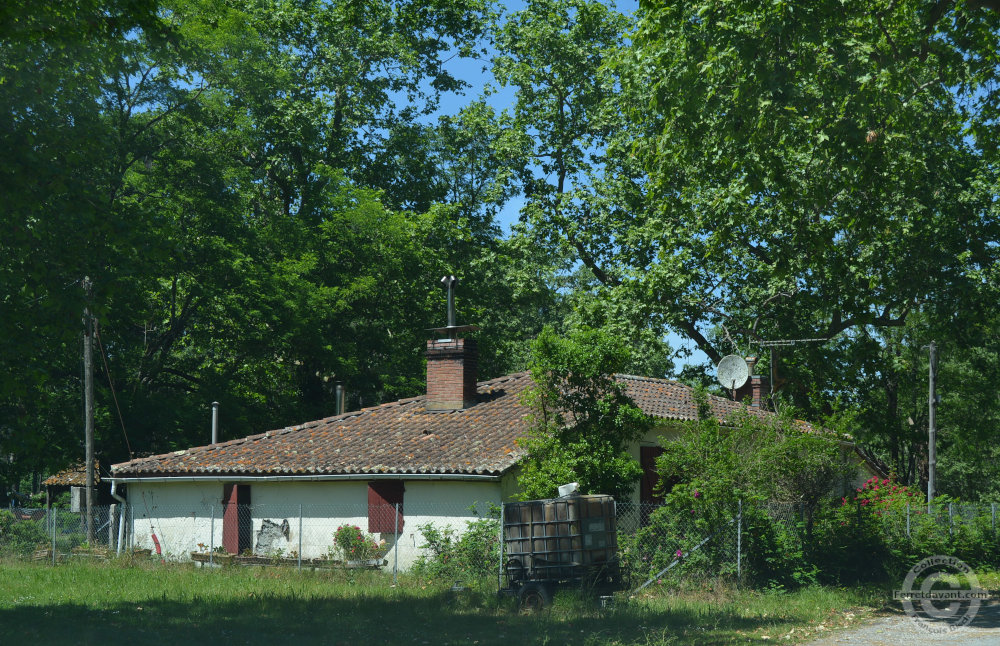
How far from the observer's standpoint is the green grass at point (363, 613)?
12430 mm

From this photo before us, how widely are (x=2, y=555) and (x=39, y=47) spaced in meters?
14.9

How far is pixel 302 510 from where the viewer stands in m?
22.0

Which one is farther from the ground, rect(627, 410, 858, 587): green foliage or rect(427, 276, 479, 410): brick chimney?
rect(427, 276, 479, 410): brick chimney

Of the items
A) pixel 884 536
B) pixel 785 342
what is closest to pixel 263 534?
pixel 884 536

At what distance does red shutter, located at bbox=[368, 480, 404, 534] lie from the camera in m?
20.6

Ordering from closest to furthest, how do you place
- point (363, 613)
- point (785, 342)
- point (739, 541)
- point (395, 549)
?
point (363, 613)
point (739, 541)
point (395, 549)
point (785, 342)

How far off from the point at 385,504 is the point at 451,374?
4911 mm

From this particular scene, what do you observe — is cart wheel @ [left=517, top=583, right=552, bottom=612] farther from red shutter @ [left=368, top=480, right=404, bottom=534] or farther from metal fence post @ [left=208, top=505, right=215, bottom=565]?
metal fence post @ [left=208, top=505, right=215, bottom=565]

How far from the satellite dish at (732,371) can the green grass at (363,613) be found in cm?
800

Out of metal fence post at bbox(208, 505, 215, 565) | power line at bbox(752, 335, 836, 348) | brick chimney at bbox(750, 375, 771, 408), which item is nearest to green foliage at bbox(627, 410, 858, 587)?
metal fence post at bbox(208, 505, 215, 565)

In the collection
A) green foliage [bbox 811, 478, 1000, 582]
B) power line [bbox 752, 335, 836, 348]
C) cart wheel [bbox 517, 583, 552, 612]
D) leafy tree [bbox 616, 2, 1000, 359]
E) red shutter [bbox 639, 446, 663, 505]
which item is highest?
leafy tree [bbox 616, 2, 1000, 359]

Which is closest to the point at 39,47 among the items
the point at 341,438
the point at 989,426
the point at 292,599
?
the point at 292,599

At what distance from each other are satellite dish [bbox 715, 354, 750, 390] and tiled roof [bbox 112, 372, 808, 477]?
0.95 m

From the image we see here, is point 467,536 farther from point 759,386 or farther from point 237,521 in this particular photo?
point 759,386
